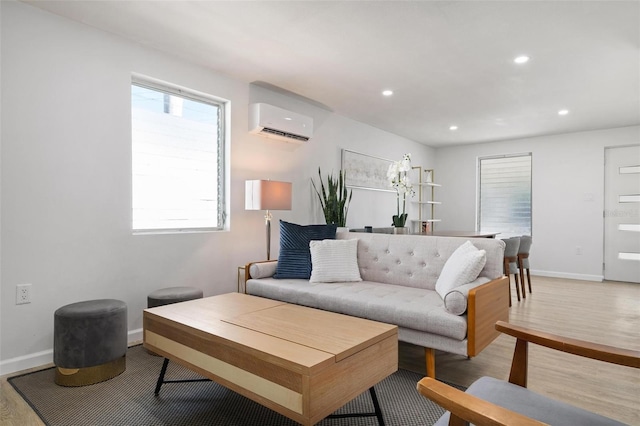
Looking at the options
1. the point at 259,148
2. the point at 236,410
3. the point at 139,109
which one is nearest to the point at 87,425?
the point at 236,410

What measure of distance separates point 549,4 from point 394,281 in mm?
2254

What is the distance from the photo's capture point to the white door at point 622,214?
229 inches

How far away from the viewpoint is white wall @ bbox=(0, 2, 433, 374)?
2.49 meters

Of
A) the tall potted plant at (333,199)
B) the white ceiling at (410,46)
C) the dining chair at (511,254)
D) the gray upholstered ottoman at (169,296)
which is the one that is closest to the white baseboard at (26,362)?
the gray upholstered ottoman at (169,296)

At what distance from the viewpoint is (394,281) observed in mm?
3082

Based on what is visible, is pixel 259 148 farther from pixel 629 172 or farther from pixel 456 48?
pixel 629 172

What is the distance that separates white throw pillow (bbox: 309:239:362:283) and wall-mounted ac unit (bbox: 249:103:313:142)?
1449 mm

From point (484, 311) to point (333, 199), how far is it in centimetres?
278

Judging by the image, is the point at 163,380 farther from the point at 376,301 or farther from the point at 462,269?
the point at 462,269

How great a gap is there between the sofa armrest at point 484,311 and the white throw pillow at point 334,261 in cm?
110

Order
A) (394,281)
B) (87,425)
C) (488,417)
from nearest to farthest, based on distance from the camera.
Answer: (488,417) → (87,425) → (394,281)

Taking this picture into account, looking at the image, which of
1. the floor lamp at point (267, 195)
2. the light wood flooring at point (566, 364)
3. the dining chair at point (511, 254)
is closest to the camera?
the light wood flooring at point (566, 364)

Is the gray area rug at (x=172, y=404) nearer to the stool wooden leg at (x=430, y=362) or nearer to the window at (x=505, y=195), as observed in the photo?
the stool wooden leg at (x=430, y=362)

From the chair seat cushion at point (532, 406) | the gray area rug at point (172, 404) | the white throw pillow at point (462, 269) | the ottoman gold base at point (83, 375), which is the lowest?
the gray area rug at point (172, 404)
